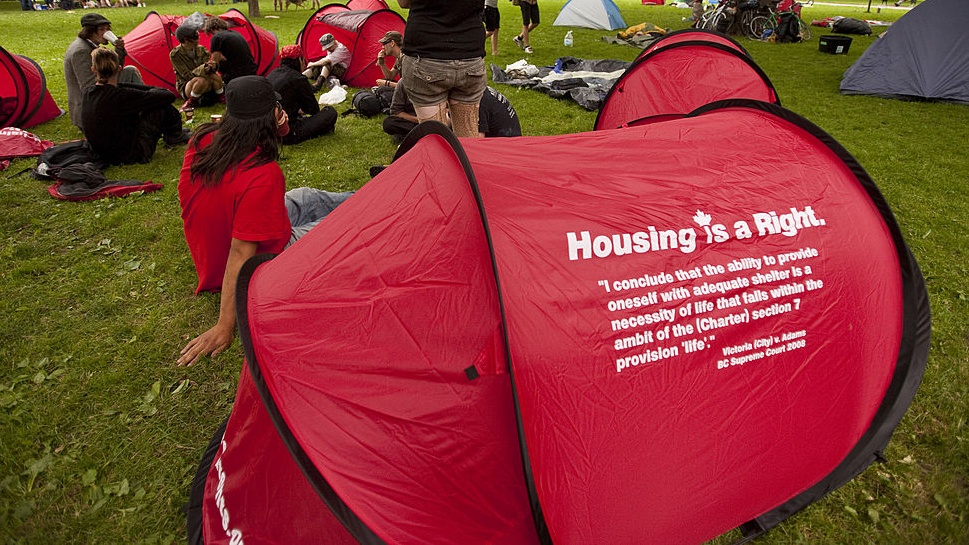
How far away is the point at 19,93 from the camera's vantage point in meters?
6.66

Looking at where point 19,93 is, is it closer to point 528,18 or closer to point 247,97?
point 247,97

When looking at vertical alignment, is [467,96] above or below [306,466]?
above

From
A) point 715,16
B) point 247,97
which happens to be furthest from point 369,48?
point 715,16

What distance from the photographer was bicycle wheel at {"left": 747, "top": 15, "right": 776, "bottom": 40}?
46.8 ft

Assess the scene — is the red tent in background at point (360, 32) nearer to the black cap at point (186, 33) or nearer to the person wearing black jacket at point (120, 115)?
the black cap at point (186, 33)

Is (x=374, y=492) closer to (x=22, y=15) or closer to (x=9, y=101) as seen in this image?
(x=9, y=101)

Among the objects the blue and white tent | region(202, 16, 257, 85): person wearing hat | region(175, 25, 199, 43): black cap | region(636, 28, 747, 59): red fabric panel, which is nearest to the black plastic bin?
the blue and white tent

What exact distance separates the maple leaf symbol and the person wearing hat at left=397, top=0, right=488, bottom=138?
7.98 feet

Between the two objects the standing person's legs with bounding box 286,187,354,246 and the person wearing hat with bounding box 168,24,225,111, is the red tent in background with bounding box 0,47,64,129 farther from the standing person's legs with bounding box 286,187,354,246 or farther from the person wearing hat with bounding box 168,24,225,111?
the standing person's legs with bounding box 286,187,354,246

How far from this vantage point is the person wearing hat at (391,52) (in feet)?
24.5

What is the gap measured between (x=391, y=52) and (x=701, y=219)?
21.7 feet

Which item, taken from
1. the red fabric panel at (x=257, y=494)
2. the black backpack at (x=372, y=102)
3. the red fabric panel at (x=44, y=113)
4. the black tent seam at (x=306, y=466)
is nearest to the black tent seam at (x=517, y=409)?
the black tent seam at (x=306, y=466)

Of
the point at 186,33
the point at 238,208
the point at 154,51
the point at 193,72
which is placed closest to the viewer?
the point at 238,208

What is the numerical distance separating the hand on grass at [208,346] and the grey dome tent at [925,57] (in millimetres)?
9713
